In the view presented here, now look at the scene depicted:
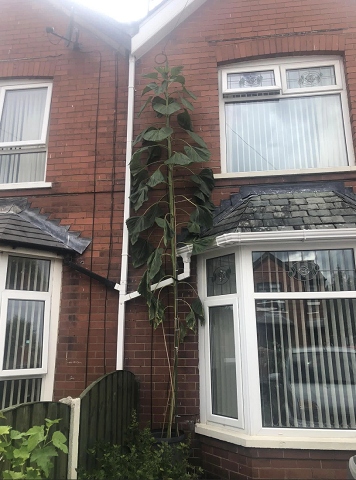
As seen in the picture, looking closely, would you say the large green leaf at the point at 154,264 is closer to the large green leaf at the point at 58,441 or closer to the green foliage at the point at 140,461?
the green foliage at the point at 140,461

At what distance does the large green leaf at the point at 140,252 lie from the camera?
15.1ft

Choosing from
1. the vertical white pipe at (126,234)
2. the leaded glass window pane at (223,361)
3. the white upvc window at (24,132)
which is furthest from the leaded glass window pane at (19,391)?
the white upvc window at (24,132)

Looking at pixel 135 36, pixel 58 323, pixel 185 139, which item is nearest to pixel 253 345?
pixel 58 323

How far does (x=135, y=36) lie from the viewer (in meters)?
5.40

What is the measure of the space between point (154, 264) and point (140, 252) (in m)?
0.48

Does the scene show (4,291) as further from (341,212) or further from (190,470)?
(341,212)

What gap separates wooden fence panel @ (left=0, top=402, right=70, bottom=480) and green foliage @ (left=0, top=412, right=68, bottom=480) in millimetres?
86

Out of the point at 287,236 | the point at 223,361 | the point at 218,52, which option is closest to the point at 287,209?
the point at 287,236

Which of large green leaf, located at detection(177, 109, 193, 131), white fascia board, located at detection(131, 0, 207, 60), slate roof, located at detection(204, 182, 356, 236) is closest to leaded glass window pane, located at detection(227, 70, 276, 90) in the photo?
A: large green leaf, located at detection(177, 109, 193, 131)

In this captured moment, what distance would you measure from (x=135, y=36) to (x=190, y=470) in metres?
5.47

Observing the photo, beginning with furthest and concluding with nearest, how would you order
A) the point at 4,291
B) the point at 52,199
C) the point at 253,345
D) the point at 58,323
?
the point at 52,199, the point at 58,323, the point at 4,291, the point at 253,345

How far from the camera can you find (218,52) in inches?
211

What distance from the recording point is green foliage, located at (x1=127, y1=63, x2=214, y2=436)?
166 inches

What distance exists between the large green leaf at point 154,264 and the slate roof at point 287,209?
638 mm
